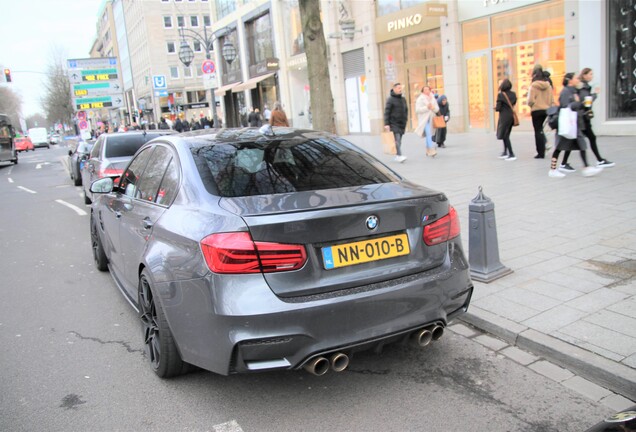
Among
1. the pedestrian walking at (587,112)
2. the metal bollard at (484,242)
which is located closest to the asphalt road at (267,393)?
the metal bollard at (484,242)

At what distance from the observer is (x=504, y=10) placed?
17.1m

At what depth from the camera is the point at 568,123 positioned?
28.7 ft

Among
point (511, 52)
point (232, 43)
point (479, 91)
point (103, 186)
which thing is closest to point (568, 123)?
point (103, 186)

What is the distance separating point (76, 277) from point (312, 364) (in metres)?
4.41

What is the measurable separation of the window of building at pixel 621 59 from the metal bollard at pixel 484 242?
1075cm

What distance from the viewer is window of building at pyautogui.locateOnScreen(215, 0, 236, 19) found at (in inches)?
1460

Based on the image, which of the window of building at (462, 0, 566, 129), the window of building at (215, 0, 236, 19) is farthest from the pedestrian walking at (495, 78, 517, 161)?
the window of building at (215, 0, 236, 19)

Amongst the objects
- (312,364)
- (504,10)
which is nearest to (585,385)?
(312,364)

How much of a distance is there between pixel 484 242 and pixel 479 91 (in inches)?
596

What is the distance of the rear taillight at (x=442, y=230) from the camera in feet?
10.7

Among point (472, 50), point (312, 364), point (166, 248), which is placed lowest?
point (312, 364)

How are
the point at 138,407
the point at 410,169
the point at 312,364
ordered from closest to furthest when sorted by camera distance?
the point at 312,364 → the point at 138,407 → the point at 410,169

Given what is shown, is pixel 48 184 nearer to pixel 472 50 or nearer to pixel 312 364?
pixel 472 50

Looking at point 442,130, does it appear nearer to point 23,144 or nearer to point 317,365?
point 317,365
